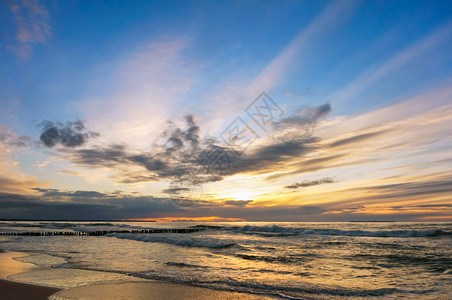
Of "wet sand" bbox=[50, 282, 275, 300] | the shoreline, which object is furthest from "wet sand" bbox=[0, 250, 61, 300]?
"wet sand" bbox=[50, 282, 275, 300]

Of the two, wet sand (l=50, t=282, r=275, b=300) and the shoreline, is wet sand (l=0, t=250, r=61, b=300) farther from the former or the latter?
wet sand (l=50, t=282, r=275, b=300)

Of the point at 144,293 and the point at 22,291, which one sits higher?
Result: the point at 22,291

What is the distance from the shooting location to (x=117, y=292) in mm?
8938

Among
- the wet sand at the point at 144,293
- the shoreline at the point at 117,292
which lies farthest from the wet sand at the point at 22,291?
the wet sand at the point at 144,293

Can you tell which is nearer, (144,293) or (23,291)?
(23,291)

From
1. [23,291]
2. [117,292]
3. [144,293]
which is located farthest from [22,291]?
[144,293]

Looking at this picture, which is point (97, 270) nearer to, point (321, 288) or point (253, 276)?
point (253, 276)

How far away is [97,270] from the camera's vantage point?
43.6 ft

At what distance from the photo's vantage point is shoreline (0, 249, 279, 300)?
8391 millimetres

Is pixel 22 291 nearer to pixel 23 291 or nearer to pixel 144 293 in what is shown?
pixel 23 291

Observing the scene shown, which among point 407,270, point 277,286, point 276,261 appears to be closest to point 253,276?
point 277,286

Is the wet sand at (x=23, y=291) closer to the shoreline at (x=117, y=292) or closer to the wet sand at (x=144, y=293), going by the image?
the shoreline at (x=117, y=292)

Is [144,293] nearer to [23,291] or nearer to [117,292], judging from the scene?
[117,292]

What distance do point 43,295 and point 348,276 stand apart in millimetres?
12485
